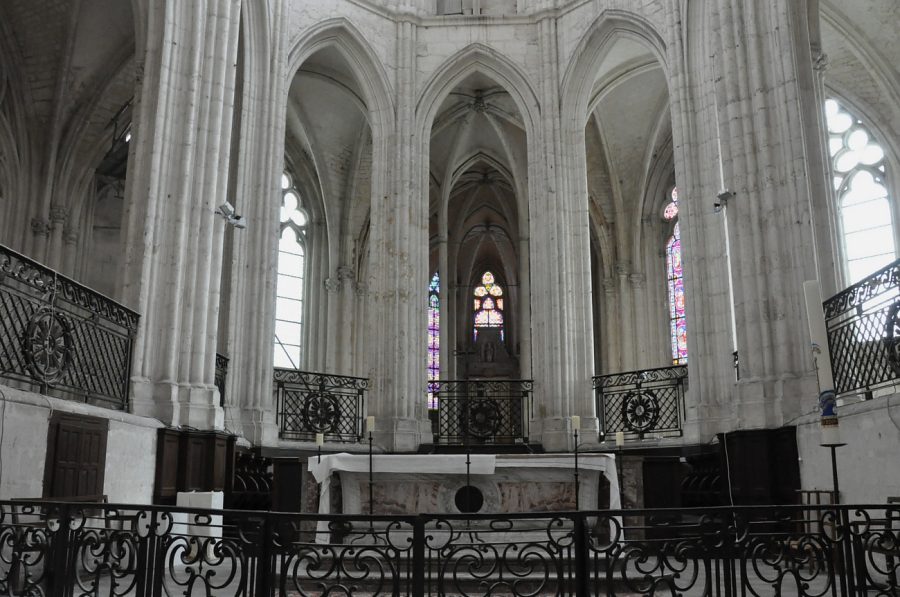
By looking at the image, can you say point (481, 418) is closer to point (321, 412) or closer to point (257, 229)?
point (321, 412)

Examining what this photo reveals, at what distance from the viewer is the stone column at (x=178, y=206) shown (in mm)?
10203

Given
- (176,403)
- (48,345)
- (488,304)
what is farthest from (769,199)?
(488,304)

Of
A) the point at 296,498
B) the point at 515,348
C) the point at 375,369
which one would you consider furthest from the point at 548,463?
the point at 515,348

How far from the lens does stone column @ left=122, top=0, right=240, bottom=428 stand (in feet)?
33.5

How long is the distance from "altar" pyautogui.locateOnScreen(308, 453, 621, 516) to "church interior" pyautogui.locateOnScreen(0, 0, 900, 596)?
3 cm

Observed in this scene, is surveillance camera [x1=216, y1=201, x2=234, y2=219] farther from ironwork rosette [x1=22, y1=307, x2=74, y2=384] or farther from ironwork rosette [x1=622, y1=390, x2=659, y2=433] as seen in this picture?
ironwork rosette [x1=622, y1=390, x2=659, y2=433]

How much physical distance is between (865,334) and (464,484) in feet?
13.9

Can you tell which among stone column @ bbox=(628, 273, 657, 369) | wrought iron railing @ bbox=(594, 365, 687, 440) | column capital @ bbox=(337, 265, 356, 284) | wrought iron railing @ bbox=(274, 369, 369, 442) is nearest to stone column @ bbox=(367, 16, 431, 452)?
wrought iron railing @ bbox=(274, 369, 369, 442)

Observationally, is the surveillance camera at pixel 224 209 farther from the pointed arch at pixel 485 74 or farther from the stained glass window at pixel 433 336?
the stained glass window at pixel 433 336

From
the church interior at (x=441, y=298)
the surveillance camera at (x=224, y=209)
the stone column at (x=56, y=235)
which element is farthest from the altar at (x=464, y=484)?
the stone column at (x=56, y=235)

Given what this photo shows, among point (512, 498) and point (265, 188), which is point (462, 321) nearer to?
point (265, 188)

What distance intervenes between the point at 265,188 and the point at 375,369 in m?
3.94

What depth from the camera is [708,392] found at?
13469 millimetres

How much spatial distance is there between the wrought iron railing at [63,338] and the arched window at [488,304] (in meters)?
20.8
